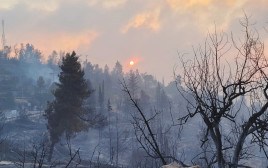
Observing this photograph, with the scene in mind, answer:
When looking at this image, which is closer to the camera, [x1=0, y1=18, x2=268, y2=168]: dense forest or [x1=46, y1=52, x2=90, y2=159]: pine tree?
[x1=0, y1=18, x2=268, y2=168]: dense forest

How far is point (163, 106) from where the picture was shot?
303 feet

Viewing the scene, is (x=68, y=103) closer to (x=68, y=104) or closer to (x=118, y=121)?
(x=68, y=104)

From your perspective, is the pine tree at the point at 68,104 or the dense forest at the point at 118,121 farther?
the pine tree at the point at 68,104

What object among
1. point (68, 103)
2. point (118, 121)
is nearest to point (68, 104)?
point (68, 103)

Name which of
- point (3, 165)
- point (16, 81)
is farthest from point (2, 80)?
point (3, 165)

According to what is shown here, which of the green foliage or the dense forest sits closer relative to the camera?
the dense forest

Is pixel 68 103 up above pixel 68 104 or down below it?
above

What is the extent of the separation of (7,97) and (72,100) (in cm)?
5767

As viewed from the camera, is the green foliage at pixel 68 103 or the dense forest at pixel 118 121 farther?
the green foliage at pixel 68 103

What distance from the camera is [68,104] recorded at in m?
29.3

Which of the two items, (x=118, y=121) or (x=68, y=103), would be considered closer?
(x=68, y=103)

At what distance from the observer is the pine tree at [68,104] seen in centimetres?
2951

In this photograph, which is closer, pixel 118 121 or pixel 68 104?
pixel 68 104

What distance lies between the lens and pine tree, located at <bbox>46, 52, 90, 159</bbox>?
96.8 feet
